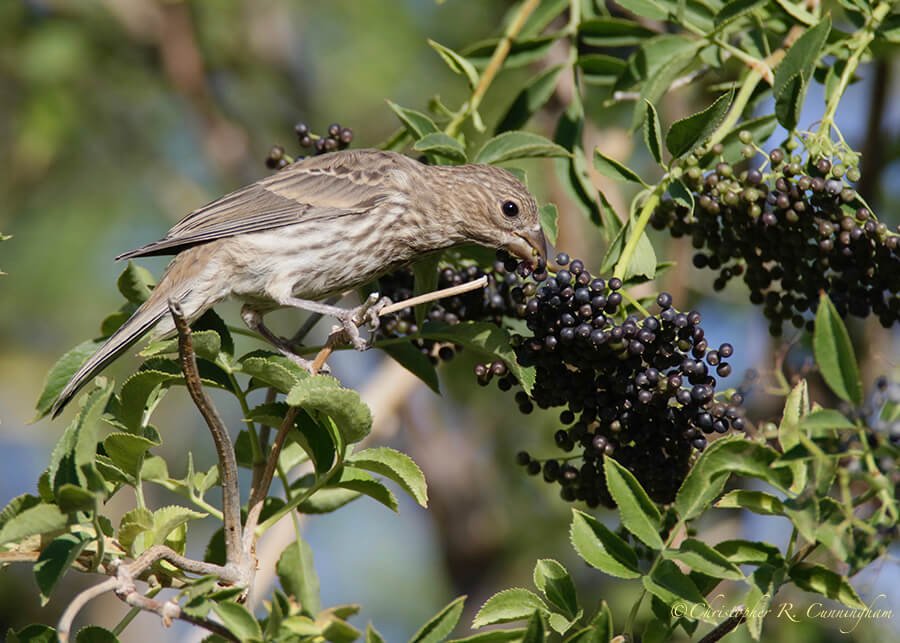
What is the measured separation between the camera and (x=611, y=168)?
10.0 feet

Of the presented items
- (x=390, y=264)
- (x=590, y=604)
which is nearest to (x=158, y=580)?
(x=390, y=264)

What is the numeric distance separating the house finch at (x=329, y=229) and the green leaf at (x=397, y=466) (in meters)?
1.34

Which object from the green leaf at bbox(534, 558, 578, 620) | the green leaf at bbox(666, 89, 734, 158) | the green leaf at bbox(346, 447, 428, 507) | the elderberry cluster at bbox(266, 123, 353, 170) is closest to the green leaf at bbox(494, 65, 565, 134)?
the elderberry cluster at bbox(266, 123, 353, 170)

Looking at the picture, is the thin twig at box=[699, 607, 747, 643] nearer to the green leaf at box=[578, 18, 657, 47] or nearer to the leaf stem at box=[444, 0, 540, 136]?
the leaf stem at box=[444, 0, 540, 136]

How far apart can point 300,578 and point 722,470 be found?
97cm

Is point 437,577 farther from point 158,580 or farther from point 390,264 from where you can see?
point 158,580

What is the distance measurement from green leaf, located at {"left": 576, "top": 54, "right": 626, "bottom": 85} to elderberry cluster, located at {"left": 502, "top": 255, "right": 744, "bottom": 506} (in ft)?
3.42

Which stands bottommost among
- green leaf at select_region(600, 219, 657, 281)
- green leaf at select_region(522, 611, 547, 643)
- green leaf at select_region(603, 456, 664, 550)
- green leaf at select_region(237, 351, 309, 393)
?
green leaf at select_region(522, 611, 547, 643)

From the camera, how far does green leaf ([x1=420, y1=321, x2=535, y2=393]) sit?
8.84ft

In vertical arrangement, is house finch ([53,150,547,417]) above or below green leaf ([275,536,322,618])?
above

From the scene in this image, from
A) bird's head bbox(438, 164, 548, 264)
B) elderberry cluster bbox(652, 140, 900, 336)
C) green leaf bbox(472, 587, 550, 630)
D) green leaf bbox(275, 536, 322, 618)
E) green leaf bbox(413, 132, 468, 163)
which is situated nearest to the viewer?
green leaf bbox(275, 536, 322, 618)

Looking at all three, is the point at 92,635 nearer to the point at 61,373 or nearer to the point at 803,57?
the point at 61,373

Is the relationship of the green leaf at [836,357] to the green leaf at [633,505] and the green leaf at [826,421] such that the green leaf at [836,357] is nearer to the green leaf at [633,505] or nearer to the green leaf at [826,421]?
the green leaf at [826,421]

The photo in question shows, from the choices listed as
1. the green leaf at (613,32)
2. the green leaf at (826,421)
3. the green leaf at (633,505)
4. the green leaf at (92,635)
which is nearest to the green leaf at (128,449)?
the green leaf at (92,635)
